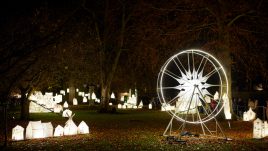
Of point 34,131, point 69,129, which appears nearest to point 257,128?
point 69,129

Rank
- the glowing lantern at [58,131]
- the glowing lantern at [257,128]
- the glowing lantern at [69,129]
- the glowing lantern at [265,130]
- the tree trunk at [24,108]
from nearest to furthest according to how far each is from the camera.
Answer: the glowing lantern at [257,128] < the glowing lantern at [265,130] < the glowing lantern at [58,131] < the glowing lantern at [69,129] < the tree trunk at [24,108]

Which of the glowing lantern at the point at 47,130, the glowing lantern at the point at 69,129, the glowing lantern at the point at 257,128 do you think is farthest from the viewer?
the glowing lantern at the point at 69,129

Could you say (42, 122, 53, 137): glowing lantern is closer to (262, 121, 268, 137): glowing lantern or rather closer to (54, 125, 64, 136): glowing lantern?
(54, 125, 64, 136): glowing lantern

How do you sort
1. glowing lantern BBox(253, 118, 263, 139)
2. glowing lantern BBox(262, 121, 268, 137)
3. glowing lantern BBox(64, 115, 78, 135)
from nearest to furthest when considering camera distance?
glowing lantern BBox(253, 118, 263, 139)
glowing lantern BBox(262, 121, 268, 137)
glowing lantern BBox(64, 115, 78, 135)

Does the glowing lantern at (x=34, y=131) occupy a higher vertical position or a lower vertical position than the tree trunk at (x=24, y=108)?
lower

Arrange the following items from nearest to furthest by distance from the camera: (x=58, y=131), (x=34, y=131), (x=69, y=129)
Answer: (x=34, y=131), (x=58, y=131), (x=69, y=129)

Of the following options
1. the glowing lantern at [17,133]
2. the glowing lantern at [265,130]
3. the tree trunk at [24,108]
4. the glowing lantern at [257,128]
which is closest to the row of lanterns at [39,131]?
the glowing lantern at [17,133]

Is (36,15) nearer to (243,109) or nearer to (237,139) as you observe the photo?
(237,139)

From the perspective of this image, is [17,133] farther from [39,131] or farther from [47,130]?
[47,130]

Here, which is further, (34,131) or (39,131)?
(39,131)

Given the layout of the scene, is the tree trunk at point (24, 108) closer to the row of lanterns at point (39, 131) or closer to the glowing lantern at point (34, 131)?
the row of lanterns at point (39, 131)

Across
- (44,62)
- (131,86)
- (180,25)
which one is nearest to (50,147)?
(44,62)

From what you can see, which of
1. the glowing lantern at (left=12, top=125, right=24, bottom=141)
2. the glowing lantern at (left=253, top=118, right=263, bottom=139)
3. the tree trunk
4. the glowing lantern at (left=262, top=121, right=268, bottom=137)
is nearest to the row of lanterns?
the glowing lantern at (left=12, top=125, right=24, bottom=141)

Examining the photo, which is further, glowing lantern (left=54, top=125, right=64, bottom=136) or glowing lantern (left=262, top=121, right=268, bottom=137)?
glowing lantern (left=54, top=125, right=64, bottom=136)
